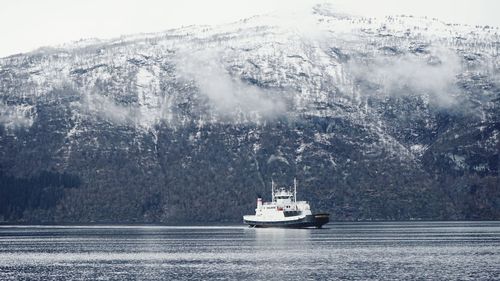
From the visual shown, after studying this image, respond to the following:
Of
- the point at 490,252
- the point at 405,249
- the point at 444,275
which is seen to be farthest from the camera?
the point at 405,249

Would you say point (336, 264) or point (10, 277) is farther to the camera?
point (336, 264)

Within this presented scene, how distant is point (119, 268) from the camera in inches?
6275

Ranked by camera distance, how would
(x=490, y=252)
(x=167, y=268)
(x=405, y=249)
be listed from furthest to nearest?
1. (x=405, y=249)
2. (x=490, y=252)
3. (x=167, y=268)

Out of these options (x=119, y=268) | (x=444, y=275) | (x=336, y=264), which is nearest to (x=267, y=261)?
(x=336, y=264)

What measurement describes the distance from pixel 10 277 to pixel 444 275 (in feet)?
189

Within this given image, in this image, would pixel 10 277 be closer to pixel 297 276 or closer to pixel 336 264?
pixel 297 276

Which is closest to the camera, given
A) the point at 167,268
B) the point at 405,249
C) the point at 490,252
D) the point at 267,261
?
the point at 167,268

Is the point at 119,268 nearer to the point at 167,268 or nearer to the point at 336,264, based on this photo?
the point at 167,268

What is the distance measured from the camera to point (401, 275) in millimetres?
141500

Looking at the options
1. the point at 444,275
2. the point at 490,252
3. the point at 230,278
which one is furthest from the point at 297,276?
the point at 490,252

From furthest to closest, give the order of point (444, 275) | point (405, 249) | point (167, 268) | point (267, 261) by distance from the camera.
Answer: point (405, 249)
point (267, 261)
point (167, 268)
point (444, 275)

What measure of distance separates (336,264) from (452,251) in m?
34.8

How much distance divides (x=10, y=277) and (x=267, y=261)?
42.9m

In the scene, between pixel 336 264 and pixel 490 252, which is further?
pixel 490 252
